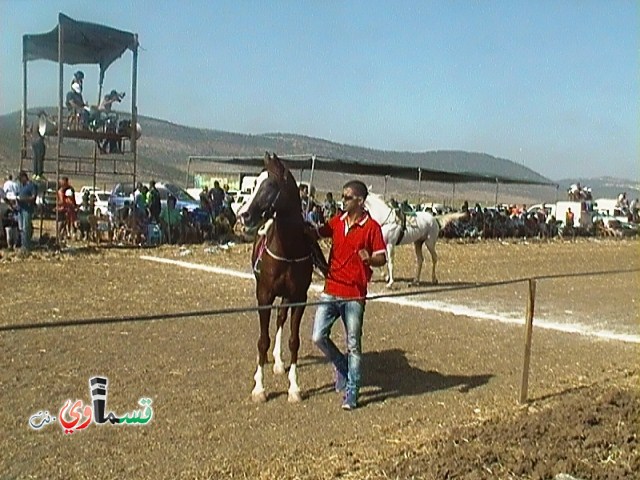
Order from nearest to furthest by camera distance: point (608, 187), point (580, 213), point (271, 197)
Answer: point (271, 197), point (580, 213), point (608, 187)

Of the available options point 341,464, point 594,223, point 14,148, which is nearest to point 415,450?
point 341,464

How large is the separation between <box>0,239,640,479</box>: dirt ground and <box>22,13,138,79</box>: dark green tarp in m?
9.15

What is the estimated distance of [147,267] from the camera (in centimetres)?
1570

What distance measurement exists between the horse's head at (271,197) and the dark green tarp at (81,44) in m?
14.0

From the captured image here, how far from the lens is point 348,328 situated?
254 inches

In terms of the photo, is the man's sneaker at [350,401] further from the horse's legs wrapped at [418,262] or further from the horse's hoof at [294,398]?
Result: the horse's legs wrapped at [418,262]

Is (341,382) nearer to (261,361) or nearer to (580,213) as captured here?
(261,361)

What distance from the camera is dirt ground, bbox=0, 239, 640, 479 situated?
197 inches

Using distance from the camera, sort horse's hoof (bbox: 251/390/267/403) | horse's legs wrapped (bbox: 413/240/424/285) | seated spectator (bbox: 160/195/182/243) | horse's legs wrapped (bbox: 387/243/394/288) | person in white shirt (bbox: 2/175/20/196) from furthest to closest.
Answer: seated spectator (bbox: 160/195/182/243)
person in white shirt (bbox: 2/175/20/196)
horse's legs wrapped (bbox: 413/240/424/285)
horse's legs wrapped (bbox: 387/243/394/288)
horse's hoof (bbox: 251/390/267/403)

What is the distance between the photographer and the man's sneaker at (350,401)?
253 inches

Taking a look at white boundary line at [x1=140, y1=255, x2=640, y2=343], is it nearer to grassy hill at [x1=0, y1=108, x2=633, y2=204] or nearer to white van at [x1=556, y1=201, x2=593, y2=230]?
white van at [x1=556, y1=201, x2=593, y2=230]

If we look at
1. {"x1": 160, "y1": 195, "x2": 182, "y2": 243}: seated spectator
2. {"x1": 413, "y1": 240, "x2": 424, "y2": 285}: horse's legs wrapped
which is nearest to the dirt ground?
{"x1": 413, "y1": 240, "x2": 424, "y2": 285}: horse's legs wrapped

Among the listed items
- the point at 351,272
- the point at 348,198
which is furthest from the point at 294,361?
the point at 348,198

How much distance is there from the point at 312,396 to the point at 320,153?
11854 cm
